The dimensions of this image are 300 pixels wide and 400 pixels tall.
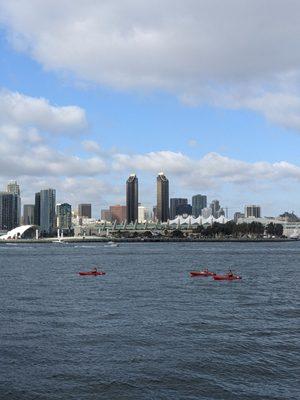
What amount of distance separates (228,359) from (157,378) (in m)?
4.81

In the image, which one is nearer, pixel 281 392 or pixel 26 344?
pixel 281 392

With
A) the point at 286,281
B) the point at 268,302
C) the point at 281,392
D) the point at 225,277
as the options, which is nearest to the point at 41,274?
the point at 225,277

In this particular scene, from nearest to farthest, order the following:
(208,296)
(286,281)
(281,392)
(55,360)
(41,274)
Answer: (281,392), (55,360), (208,296), (286,281), (41,274)

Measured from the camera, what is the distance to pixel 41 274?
3204 inches

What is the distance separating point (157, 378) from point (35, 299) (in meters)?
28.2

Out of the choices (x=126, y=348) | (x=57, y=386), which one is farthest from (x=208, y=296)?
(x=57, y=386)

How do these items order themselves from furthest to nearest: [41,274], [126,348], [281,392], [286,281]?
[41,274] → [286,281] → [126,348] → [281,392]

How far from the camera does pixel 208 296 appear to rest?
176 feet

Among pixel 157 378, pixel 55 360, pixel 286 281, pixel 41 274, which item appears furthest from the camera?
pixel 41 274

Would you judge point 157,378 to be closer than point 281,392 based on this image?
No

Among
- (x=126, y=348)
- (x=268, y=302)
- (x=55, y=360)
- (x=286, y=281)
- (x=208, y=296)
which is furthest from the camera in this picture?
(x=286, y=281)

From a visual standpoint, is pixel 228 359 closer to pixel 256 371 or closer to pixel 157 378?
pixel 256 371

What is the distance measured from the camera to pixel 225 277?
70.4m

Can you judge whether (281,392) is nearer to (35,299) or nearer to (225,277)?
(35,299)
